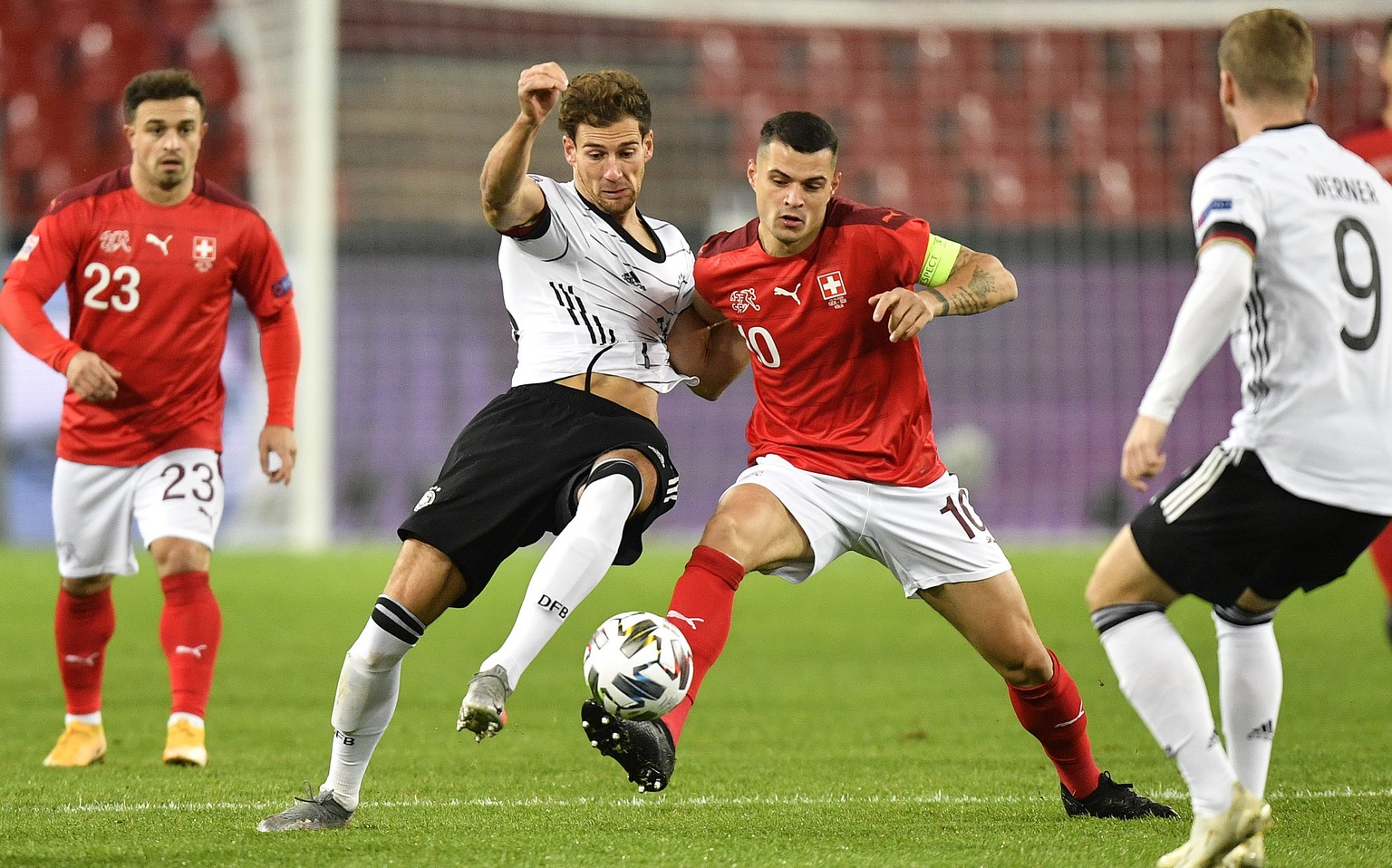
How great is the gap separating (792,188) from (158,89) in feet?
9.15

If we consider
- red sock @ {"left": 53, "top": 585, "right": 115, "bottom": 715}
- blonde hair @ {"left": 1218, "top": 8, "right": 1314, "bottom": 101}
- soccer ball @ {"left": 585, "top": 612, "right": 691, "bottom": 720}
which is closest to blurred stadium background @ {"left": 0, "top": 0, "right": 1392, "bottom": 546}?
red sock @ {"left": 53, "top": 585, "right": 115, "bottom": 715}

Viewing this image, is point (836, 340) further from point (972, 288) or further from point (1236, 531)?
point (1236, 531)

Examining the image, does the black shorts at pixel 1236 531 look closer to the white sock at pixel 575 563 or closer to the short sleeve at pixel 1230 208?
the short sleeve at pixel 1230 208

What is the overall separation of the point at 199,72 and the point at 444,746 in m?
17.5

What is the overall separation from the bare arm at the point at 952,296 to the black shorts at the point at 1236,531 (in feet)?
3.10

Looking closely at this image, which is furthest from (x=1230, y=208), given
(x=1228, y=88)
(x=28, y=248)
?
(x=28, y=248)

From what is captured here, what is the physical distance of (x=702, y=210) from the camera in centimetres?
2566

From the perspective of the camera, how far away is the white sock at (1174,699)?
4145 mm

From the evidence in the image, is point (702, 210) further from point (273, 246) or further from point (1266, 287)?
point (1266, 287)

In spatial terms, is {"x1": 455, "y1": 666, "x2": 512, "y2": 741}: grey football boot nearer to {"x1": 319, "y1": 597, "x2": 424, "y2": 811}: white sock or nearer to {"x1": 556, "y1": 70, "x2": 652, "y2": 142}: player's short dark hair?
{"x1": 319, "y1": 597, "x2": 424, "y2": 811}: white sock

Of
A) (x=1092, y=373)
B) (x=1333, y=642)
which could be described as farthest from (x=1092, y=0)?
(x=1333, y=642)

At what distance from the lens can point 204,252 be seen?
22.3ft

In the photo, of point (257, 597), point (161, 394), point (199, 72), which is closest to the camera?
point (161, 394)

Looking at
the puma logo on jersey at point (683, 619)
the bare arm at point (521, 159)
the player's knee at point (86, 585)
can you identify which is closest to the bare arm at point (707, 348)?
the bare arm at point (521, 159)
